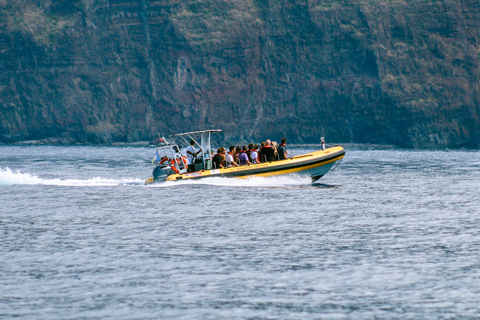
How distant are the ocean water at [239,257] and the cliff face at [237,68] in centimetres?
10555

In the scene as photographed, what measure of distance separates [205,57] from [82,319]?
12865 cm

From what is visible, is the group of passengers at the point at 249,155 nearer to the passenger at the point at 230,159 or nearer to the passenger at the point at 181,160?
the passenger at the point at 230,159

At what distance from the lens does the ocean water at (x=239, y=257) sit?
33.6 feet

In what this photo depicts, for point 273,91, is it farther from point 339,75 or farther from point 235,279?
point 235,279

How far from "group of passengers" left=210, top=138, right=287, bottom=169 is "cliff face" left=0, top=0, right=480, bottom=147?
3950 inches

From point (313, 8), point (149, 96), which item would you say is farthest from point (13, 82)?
point (313, 8)

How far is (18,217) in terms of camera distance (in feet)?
64.0

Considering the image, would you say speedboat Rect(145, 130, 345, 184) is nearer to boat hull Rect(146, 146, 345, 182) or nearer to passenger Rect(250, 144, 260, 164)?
boat hull Rect(146, 146, 345, 182)

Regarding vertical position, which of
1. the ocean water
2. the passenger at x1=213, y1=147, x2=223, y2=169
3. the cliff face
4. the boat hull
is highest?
the cliff face

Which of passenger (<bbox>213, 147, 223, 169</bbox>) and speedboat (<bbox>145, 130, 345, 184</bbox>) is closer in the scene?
speedboat (<bbox>145, 130, 345, 184</bbox>)

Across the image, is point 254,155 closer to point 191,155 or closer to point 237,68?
point 191,155

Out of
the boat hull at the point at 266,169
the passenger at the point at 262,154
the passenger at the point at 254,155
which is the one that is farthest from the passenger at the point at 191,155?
the passenger at the point at 262,154

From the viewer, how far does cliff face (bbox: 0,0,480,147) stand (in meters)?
127

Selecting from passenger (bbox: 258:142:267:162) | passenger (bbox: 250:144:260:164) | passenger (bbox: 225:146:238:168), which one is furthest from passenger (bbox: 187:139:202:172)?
passenger (bbox: 258:142:267:162)
